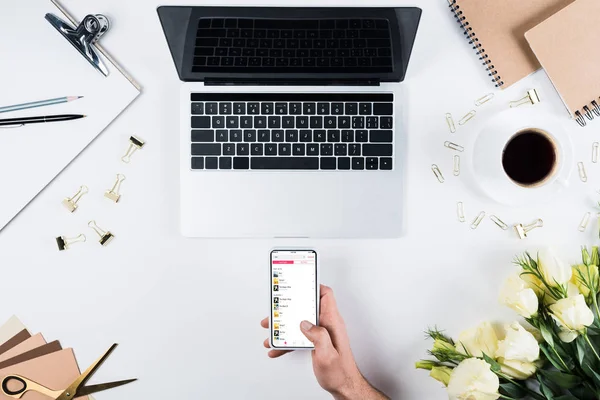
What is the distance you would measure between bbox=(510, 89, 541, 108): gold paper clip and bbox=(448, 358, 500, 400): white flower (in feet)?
1.51

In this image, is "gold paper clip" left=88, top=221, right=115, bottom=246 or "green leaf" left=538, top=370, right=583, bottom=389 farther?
"gold paper clip" left=88, top=221, right=115, bottom=246

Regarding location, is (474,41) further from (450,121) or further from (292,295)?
(292,295)

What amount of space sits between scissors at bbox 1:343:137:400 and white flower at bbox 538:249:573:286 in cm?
76

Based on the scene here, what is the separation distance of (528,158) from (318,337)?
1.54 ft

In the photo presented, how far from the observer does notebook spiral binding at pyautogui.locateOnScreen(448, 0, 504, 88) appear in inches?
32.6

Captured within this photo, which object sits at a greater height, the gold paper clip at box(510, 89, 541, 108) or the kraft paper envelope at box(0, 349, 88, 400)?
the gold paper clip at box(510, 89, 541, 108)

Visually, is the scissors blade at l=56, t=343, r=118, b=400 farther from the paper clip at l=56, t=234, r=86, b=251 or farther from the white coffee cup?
the white coffee cup

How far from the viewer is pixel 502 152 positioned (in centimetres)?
76

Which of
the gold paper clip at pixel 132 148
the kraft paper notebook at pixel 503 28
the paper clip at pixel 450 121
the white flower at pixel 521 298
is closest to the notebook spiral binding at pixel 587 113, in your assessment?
the kraft paper notebook at pixel 503 28

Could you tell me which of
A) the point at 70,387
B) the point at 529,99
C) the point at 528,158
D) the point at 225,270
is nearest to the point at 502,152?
the point at 528,158

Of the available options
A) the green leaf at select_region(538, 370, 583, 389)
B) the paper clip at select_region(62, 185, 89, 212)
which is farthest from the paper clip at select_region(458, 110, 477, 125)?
the paper clip at select_region(62, 185, 89, 212)

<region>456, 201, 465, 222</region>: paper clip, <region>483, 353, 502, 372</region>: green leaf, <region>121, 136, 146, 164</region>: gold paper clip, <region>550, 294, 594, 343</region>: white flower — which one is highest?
<region>121, 136, 146, 164</region>: gold paper clip

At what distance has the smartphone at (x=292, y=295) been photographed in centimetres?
81

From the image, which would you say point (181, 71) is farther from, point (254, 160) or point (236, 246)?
point (236, 246)
